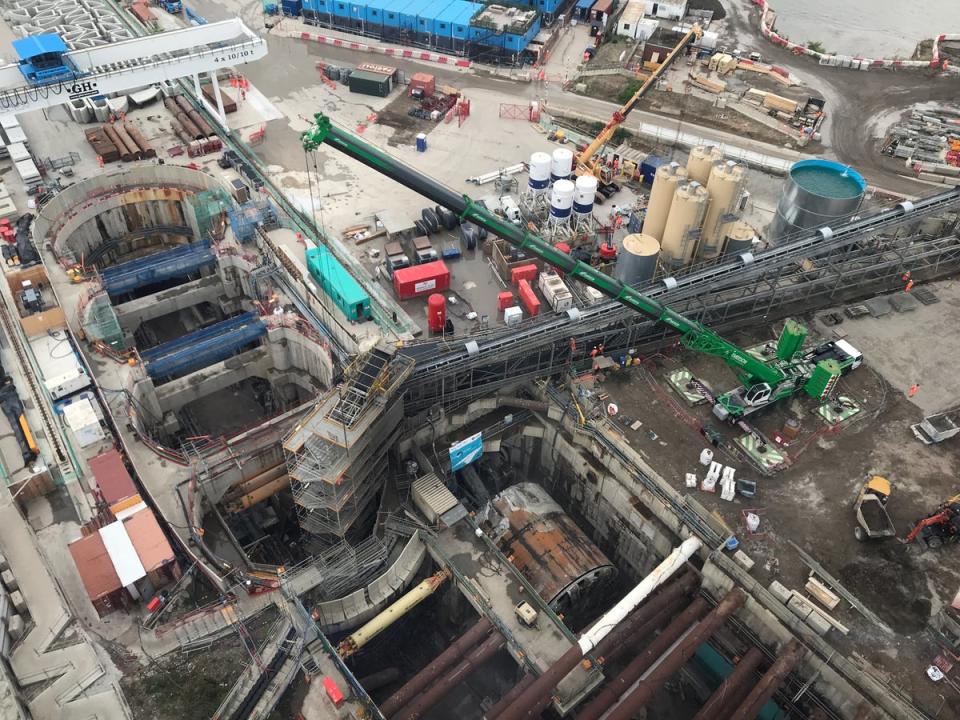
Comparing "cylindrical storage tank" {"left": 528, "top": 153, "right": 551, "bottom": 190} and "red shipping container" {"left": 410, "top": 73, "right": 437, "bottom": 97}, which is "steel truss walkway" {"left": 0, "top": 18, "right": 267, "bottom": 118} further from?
"cylindrical storage tank" {"left": 528, "top": 153, "right": 551, "bottom": 190}

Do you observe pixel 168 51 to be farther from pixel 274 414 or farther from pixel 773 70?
pixel 773 70

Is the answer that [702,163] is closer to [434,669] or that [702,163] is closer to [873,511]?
[873,511]

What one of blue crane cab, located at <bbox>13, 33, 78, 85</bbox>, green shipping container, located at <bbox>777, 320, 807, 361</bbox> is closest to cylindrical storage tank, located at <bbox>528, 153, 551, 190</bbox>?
green shipping container, located at <bbox>777, 320, 807, 361</bbox>

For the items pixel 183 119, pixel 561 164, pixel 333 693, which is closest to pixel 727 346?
pixel 561 164

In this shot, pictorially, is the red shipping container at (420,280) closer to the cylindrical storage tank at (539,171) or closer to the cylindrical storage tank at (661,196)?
the cylindrical storage tank at (539,171)

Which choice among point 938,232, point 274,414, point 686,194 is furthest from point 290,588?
point 938,232
